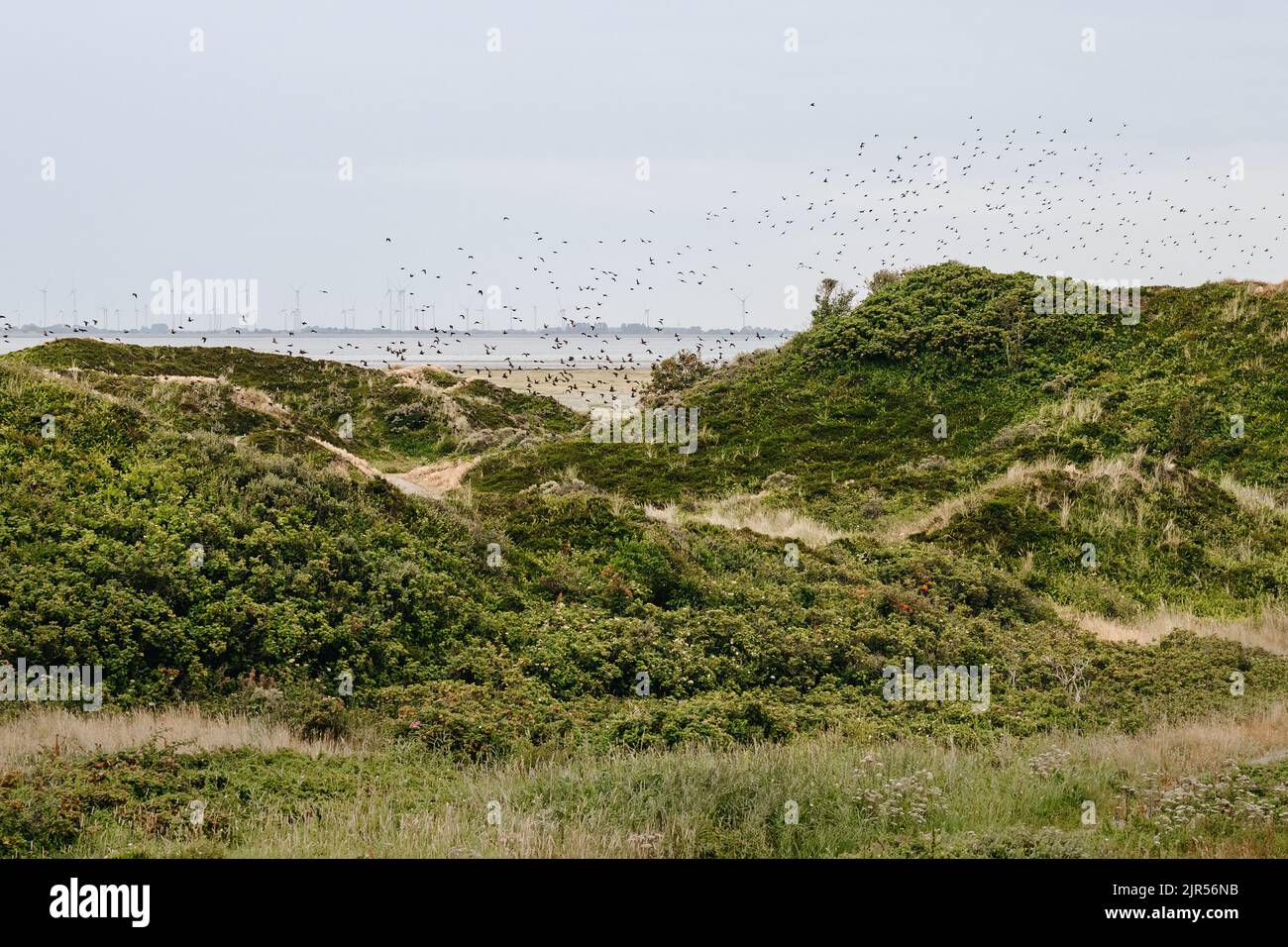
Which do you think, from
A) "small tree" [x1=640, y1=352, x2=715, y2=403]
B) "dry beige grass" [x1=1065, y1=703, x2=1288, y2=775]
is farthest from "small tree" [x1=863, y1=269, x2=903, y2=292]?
"dry beige grass" [x1=1065, y1=703, x2=1288, y2=775]

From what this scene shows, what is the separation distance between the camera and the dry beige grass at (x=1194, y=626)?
733 inches

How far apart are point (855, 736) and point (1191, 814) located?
4.50 metres

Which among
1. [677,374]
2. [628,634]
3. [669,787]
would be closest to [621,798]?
[669,787]

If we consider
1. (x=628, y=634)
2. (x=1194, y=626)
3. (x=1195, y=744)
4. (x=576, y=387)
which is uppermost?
(x=576, y=387)

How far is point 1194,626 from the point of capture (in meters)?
19.6

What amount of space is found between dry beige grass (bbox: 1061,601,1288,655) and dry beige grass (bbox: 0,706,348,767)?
13.7m

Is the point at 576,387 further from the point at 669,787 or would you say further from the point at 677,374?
the point at 669,787

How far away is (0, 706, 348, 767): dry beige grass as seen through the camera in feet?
33.6

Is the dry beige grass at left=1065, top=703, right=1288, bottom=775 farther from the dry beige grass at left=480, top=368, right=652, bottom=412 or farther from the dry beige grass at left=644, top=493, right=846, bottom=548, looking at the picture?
the dry beige grass at left=480, top=368, right=652, bottom=412

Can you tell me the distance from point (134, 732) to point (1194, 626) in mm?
17377

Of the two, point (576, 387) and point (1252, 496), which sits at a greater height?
point (576, 387)

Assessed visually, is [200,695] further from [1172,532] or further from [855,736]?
[1172,532]

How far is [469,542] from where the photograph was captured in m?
18.2

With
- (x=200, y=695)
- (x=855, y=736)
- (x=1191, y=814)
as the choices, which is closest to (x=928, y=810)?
(x=1191, y=814)
